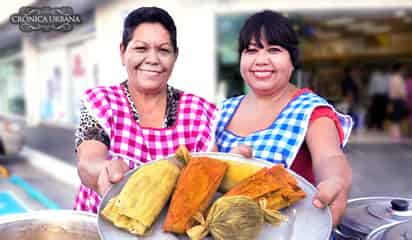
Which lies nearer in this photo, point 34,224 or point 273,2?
point 34,224

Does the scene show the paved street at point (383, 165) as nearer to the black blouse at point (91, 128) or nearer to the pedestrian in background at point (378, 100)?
the pedestrian in background at point (378, 100)

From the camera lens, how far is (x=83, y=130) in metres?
0.98

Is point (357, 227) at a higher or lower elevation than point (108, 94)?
lower

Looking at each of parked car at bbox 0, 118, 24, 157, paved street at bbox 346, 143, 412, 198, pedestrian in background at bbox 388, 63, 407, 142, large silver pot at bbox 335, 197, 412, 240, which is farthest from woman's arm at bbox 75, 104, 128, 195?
pedestrian in background at bbox 388, 63, 407, 142

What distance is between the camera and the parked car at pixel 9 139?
6.02m

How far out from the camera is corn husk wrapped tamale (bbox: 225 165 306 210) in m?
0.78

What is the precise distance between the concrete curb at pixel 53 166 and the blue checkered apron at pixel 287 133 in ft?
12.1

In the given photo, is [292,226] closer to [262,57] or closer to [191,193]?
[191,193]

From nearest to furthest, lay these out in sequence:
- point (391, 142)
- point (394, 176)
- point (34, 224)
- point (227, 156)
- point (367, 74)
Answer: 1. point (227, 156)
2. point (34, 224)
3. point (394, 176)
4. point (391, 142)
5. point (367, 74)

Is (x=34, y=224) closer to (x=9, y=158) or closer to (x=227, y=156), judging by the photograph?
(x=227, y=156)

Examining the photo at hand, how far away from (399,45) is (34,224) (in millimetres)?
10591

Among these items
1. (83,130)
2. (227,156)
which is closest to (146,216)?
(227,156)

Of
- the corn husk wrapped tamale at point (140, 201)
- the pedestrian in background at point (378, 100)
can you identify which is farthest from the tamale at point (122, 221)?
the pedestrian in background at point (378, 100)
